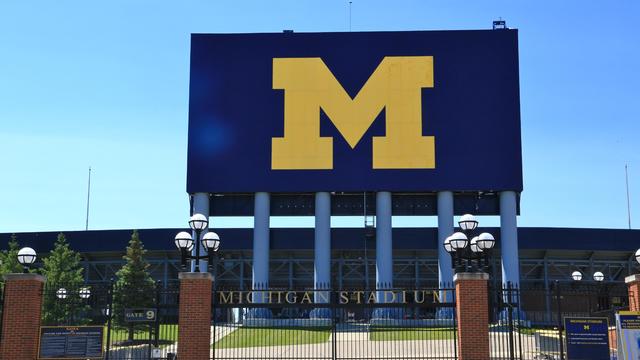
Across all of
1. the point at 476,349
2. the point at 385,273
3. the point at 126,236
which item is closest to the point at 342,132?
the point at 385,273

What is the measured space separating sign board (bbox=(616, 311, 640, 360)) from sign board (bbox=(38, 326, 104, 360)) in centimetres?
1575

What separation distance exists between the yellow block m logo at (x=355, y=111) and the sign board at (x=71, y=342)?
97.8ft

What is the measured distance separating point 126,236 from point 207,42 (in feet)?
55.4

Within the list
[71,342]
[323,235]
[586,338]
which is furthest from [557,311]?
[323,235]

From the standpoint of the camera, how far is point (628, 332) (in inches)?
958

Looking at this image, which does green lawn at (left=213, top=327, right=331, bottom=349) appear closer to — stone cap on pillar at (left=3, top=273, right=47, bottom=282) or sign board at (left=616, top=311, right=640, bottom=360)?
stone cap on pillar at (left=3, top=273, right=47, bottom=282)

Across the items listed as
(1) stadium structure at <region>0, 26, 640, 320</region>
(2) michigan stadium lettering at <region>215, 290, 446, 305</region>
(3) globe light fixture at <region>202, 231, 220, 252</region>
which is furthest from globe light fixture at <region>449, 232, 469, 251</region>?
(1) stadium structure at <region>0, 26, 640, 320</region>

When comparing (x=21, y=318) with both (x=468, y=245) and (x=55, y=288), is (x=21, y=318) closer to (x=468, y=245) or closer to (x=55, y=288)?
(x=468, y=245)

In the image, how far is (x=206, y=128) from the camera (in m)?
54.7

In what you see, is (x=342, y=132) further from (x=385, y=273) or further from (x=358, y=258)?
(x=358, y=258)

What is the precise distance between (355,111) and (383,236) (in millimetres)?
8569

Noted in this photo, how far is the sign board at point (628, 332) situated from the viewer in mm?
24203

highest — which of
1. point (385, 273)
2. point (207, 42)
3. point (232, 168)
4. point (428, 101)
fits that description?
point (207, 42)

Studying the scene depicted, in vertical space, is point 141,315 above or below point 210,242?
below
